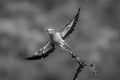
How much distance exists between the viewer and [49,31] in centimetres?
491

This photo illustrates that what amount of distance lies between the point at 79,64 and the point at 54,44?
0.30m

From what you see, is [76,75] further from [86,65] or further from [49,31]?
[49,31]

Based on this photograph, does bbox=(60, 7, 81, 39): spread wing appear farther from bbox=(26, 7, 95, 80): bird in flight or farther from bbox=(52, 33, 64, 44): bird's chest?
bbox=(52, 33, 64, 44): bird's chest

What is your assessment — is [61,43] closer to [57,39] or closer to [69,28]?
[57,39]

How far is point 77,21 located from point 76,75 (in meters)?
0.54

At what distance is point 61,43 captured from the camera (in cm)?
475

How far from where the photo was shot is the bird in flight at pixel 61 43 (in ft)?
15.6

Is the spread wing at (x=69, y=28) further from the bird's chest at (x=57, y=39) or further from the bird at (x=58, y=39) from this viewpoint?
the bird's chest at (x=57, y=39)

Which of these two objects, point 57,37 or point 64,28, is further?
point 64,28


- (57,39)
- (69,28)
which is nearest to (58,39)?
(57,39)

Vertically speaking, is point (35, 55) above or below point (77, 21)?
below

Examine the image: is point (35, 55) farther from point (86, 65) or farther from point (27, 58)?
point (86, 65)

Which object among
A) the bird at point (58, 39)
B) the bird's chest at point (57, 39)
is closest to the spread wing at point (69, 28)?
the bird at point (58, 39)

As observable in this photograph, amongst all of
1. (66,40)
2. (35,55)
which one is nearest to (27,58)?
(35,55)
